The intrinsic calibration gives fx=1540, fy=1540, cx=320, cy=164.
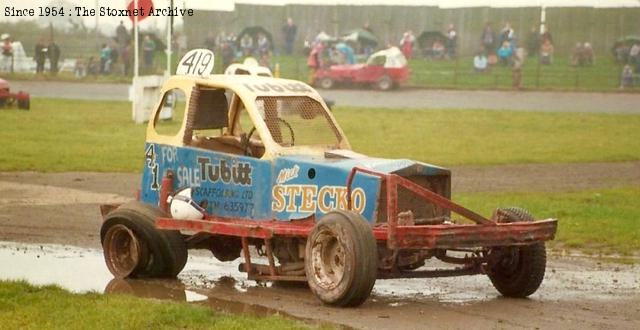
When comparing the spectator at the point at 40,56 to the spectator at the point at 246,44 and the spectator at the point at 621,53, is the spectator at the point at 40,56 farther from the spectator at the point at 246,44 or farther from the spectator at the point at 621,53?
the spectator at the point at 621,53

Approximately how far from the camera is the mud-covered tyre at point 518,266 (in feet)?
39.7

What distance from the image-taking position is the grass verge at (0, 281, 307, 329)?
33.5ft

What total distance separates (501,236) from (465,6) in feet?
159

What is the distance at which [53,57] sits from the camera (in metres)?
52.2

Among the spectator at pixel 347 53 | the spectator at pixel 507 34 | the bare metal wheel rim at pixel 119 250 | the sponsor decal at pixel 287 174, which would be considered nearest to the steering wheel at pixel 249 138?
the sponsor decal at pixel 287 174

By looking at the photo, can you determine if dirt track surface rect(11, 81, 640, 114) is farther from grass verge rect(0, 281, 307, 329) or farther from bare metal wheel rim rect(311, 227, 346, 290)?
grass verge rect(0, 281, 307, 329)

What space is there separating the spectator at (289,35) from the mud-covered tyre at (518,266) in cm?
4413

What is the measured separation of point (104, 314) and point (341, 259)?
1.80 meters

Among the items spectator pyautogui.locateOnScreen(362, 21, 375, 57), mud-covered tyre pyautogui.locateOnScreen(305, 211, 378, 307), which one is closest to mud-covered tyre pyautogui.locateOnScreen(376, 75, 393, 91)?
spectator pyautogui.locateOnScreen(362, 21, 375, 57)

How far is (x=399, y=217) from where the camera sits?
11273mm

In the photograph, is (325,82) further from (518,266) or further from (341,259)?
(341,259)

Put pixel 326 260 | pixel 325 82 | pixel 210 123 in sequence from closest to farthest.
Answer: pixel 326 260
pixel 210 123
pixel 325 82

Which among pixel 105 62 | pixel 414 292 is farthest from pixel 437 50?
pixel 414 292

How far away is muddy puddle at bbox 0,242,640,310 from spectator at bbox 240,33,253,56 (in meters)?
40.2
